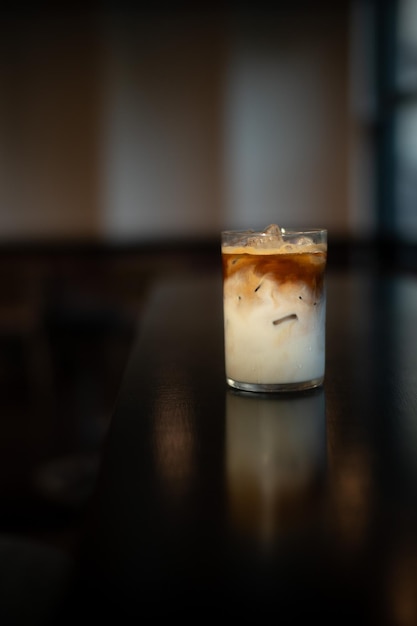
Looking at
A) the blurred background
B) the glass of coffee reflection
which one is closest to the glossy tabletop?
the glass of coffee reflection

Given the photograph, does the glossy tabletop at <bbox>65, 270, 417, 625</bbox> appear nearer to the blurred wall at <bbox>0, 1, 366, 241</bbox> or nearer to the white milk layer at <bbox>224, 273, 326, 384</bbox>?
the white milk layer at <bbox>224, 273, 326, 384</bbox>

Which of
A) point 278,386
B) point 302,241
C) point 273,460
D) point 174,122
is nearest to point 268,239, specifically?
point 302,241

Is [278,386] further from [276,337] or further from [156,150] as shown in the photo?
[156,150]

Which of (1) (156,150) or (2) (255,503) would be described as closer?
(2) (255,503)

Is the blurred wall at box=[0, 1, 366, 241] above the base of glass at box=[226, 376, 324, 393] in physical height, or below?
above

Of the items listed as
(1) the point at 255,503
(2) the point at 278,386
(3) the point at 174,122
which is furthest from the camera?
(3) the point at 174,122

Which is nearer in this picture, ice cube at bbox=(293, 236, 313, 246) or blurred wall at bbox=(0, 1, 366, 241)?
ice cube at bbox=(293, 236, 313, 246)
